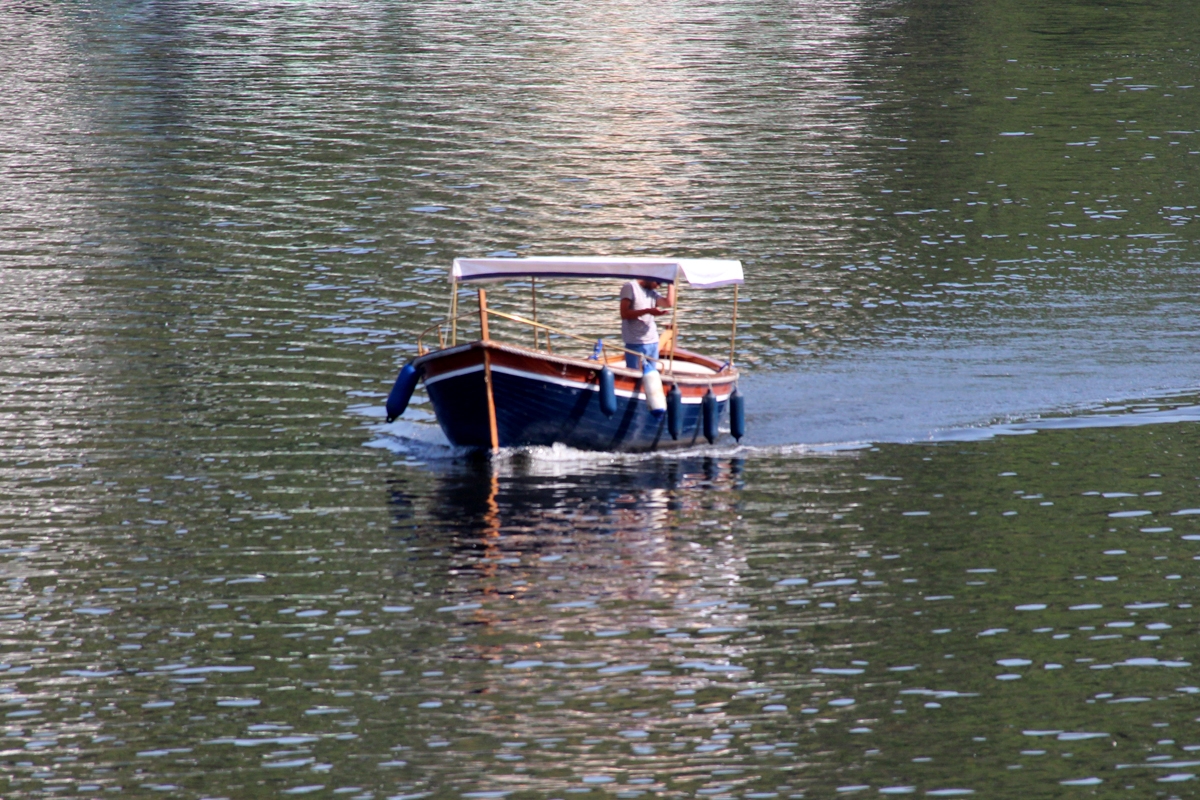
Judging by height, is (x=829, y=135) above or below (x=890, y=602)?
above

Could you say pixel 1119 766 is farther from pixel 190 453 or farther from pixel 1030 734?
pixel 190 453

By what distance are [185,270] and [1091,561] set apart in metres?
26.4

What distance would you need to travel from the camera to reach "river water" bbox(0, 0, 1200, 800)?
1806 cm

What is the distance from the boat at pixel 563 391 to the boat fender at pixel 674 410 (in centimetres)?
2

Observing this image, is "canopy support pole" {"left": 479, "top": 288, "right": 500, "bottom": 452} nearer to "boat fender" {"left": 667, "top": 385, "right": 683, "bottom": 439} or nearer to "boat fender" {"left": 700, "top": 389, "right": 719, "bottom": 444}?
"boat fender" {"left": 667, "top": 385, "right": 683, "bottom": 439}

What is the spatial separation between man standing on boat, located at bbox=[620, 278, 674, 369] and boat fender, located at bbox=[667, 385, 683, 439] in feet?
2.50

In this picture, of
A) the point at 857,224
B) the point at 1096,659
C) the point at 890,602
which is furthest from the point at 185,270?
the point at 1096,659

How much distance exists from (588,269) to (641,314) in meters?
1.23

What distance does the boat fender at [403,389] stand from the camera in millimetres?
28672

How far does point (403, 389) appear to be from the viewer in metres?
28.7

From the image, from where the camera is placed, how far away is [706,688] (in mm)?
19141

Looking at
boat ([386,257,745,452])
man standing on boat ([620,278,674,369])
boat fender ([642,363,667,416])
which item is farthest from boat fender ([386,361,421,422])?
boat fender ([642,363,667,416])

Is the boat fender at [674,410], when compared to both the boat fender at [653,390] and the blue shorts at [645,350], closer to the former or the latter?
the boat fender at [653,390]

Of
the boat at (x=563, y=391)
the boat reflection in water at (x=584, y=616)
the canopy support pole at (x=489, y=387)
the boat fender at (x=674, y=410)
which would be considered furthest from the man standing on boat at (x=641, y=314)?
the canopy support pole at (x=489, y=387)
